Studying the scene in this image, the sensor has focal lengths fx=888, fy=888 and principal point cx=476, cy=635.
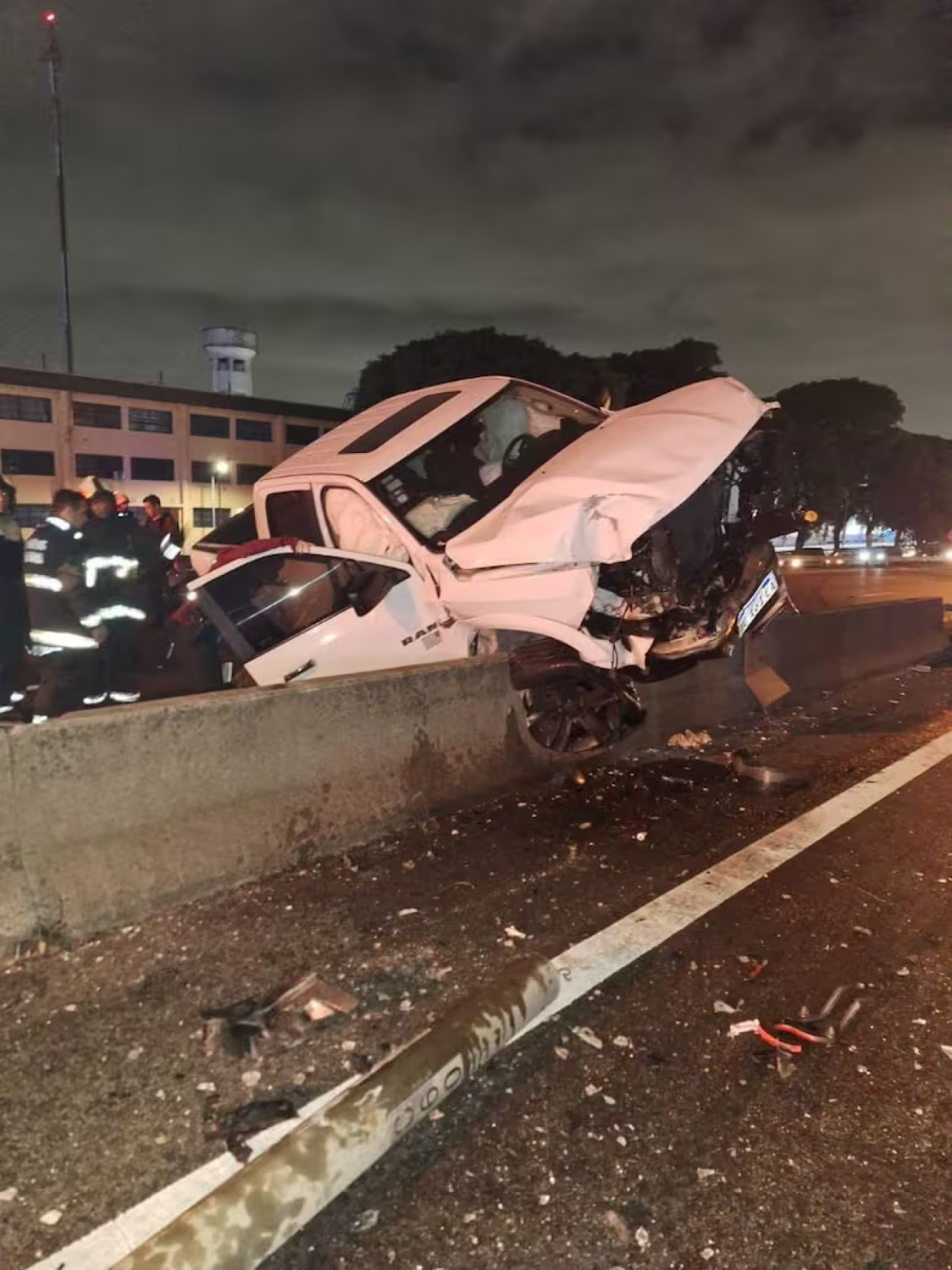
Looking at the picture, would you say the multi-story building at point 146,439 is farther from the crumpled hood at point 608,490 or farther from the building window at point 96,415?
the crumpled hood at point 608,490

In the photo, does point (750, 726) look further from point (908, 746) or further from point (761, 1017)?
point (761, 1017)

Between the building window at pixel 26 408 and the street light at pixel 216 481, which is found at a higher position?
the building window at pixel 26 408

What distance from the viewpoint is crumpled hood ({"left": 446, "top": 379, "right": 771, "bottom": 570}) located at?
4617 mm

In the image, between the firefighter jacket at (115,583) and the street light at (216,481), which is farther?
the street light at (216,481)

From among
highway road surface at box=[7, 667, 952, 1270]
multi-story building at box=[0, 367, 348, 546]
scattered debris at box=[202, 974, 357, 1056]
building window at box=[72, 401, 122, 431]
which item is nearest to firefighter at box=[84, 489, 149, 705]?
highway road surface at box=[7, 667, 952, 1270]

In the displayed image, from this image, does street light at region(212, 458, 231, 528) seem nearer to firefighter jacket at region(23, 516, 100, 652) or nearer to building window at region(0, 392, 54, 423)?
building window at region(0, 392, 54, 423)

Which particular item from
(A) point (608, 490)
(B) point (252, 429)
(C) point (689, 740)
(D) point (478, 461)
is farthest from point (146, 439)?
(A) point (608, 490)

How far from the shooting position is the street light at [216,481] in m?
46.1

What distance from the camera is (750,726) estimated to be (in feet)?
23.4

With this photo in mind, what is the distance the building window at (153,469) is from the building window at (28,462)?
14.5 ft

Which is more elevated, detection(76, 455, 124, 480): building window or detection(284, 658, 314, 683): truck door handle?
detection(76, 455, 124, 480): building window

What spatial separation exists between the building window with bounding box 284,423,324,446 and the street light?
452 cm

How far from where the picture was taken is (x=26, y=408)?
3912 centimetres

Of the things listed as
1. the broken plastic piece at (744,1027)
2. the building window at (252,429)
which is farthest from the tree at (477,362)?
the broken plastic piece at (744,1027)
